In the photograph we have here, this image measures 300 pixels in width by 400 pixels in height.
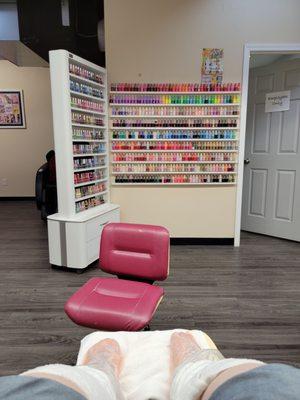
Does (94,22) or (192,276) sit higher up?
(94,22)

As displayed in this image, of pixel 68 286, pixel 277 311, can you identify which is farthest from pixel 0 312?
pixel 277 311

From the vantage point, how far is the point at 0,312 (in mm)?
2053

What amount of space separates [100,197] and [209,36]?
2020mm

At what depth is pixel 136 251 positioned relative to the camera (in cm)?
164

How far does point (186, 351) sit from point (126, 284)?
1.78 feet

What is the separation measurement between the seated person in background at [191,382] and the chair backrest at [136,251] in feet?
1.95

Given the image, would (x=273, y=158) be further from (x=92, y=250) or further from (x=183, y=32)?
(x=92, y=250)

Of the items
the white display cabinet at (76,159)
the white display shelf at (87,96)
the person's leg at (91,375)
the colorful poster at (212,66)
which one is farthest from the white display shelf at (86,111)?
the person's leg at (91,375)

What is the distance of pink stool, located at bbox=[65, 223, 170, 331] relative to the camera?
4.44 ft

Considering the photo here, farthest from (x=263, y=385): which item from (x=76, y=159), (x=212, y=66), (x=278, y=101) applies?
(x=278, y=101)

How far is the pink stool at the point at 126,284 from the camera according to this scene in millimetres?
1353

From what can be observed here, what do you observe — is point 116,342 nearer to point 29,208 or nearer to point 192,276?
point 192,276

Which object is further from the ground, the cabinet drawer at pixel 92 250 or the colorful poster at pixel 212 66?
the colorful poster at pixel 212 66

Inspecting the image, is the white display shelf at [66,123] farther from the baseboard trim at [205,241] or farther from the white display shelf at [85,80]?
the baseboard trim at [205,241]
